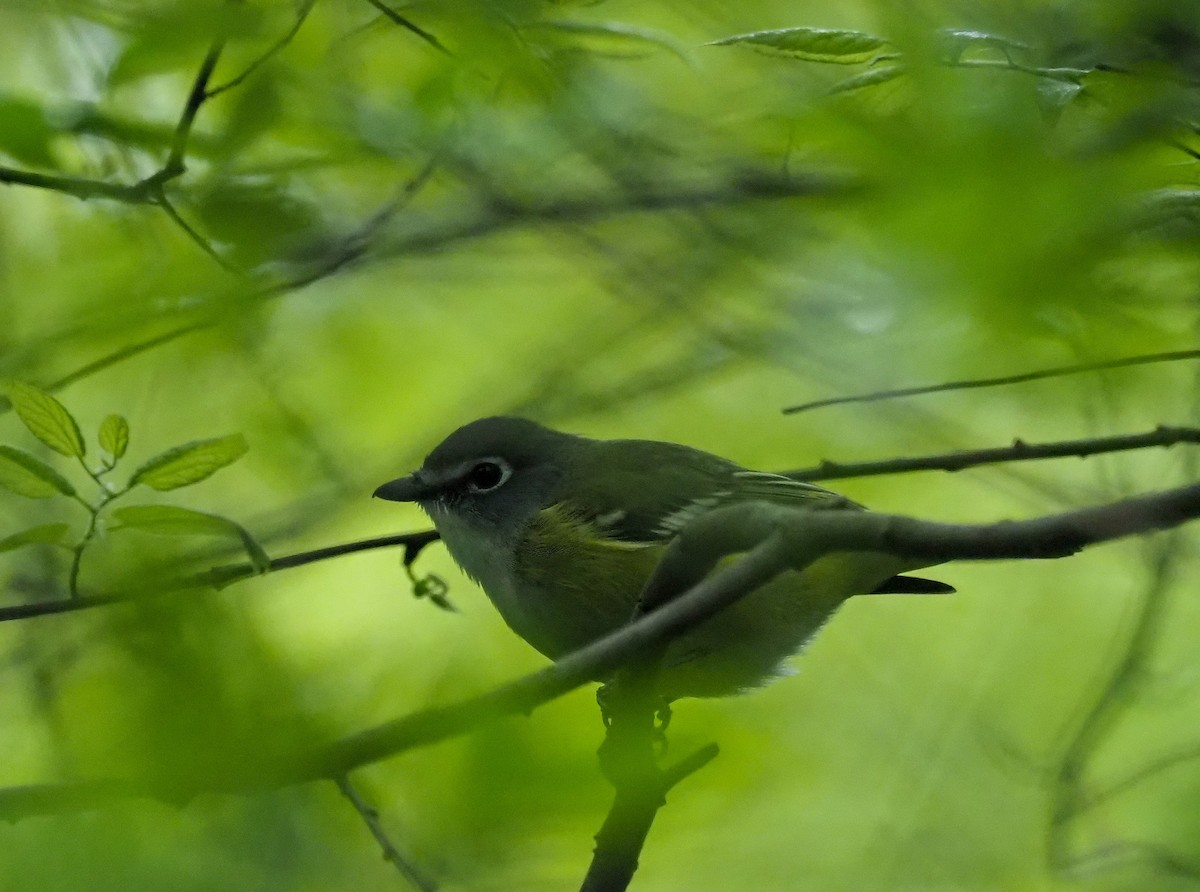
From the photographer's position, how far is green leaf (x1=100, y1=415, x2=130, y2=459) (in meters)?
2.13

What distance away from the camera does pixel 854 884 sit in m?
5.09

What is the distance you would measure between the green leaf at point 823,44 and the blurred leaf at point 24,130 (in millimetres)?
1304

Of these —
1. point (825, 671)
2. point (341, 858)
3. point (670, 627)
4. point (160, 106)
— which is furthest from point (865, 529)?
point (825, 671)

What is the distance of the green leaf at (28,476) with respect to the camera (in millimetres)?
1988

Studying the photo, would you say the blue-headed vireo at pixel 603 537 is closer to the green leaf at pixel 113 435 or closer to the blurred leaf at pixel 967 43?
the blurred leaf at pixel 967 43

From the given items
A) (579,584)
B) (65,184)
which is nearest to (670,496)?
(579,584)

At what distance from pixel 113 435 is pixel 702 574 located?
104cm

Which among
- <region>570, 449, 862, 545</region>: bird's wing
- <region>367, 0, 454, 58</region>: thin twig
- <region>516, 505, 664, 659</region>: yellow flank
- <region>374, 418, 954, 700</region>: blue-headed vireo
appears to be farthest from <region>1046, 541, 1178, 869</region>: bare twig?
<region>367, 0, 454, 58</region>: thin twig

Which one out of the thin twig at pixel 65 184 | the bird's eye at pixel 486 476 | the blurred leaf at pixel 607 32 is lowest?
the bird's eye at pixel 486 476

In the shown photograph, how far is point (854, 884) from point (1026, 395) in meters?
2.70

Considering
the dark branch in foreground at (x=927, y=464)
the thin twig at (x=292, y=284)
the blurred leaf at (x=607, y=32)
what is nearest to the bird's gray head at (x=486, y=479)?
the thin twig at (x=292, y=284)

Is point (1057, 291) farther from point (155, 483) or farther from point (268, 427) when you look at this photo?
point (268, 427)

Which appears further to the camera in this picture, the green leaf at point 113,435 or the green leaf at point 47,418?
the green leaf at point 113,435

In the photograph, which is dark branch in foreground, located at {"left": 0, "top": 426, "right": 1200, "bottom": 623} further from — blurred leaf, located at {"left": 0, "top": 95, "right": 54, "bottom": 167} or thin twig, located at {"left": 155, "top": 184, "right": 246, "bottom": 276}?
blurred leaf, located at {"left": 0, "top": 95, "right": 54, "bottom": 167}
